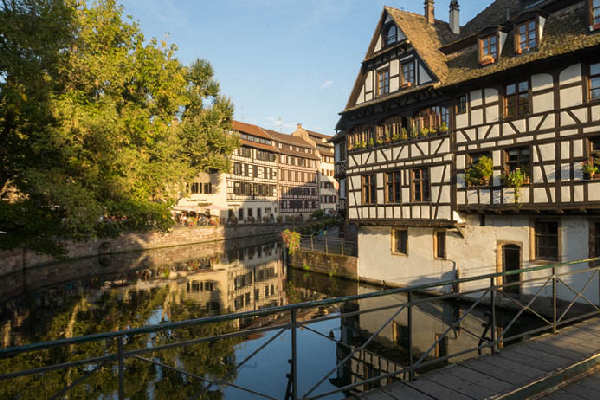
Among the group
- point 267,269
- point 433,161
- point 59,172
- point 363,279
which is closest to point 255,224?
point 267,269

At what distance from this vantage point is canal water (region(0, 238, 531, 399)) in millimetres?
10109

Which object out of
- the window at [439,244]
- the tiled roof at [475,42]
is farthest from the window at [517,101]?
the window at [439,244]

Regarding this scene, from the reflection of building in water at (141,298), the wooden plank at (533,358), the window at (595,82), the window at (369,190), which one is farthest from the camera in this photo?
the window at (369,190)

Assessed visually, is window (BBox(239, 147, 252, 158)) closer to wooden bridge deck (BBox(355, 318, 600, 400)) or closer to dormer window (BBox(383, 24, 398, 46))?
dormer window (BBox(383, 24, 398, 46))

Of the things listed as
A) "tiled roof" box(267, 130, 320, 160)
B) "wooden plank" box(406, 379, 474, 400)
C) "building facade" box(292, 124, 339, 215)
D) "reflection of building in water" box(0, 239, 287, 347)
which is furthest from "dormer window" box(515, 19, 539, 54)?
"building facade" box(292, 124, 339, 215)

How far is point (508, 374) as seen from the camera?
4.86 m

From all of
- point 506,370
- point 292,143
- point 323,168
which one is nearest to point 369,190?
point 506,370

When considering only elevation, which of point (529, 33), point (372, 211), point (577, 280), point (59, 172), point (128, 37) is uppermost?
point (128, 37)

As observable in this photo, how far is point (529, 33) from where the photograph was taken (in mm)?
15219

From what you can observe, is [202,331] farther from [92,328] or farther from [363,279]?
[363,279]

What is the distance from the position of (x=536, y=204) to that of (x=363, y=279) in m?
10.5

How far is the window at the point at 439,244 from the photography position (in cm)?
1858

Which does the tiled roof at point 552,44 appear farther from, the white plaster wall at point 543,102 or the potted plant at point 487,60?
the white plaster wall at point 543,102

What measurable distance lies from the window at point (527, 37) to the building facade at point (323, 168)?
191 ft
